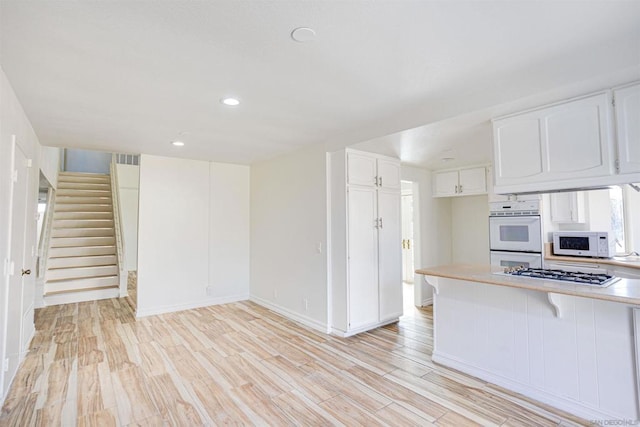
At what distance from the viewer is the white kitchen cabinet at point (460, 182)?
475 centimetres

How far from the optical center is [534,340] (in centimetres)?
243

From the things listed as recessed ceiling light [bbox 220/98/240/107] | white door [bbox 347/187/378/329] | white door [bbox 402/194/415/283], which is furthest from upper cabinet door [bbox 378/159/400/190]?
white door [bbox 402/194/415/283]

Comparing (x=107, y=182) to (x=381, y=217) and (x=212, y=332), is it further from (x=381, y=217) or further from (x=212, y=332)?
(x=381, y=217)

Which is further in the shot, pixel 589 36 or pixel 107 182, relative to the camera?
pixel 107 182

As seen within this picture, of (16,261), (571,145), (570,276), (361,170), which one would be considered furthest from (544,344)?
(16,261)

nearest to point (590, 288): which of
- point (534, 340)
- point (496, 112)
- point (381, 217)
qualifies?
point (534, 340)

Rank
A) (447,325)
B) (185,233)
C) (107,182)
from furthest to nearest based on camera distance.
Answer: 1. (107,182)
2. (185,233)
3. (447,325)

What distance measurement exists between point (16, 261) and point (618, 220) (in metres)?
7.10

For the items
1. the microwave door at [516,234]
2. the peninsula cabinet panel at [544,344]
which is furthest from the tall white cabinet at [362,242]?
the microwave door at [516,234]

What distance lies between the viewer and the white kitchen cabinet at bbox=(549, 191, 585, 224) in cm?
425

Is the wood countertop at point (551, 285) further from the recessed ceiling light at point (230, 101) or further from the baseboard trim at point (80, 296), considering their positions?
the baseboard trim at point (80, 296)

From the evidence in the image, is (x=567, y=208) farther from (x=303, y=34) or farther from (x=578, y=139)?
(x=303, y=34)

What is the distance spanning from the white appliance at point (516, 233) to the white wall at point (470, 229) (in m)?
0.48

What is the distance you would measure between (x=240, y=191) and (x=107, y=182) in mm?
4572
